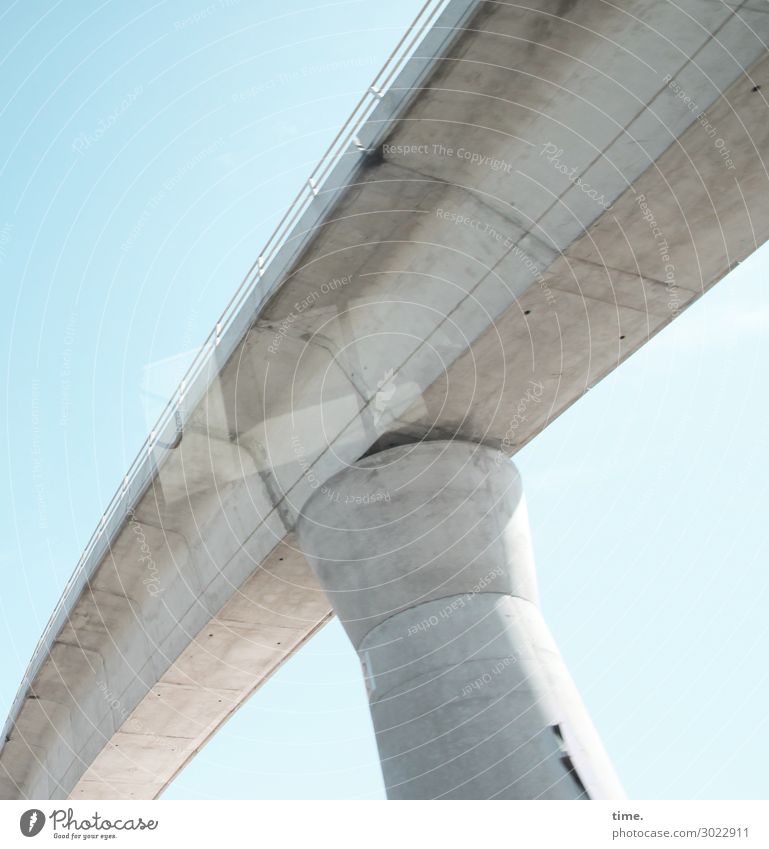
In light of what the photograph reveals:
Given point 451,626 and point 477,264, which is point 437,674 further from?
point 477,264

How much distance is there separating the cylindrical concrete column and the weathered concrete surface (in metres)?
0.62

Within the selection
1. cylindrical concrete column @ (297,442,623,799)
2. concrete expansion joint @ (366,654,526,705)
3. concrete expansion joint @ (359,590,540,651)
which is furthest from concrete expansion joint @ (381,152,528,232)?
concrete expansion joint @ (366,654,526,705)

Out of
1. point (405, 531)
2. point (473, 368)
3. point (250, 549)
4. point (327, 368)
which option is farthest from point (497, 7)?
point (250, 549)

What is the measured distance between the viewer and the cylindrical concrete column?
977 cm

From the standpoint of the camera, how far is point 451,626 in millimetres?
10500

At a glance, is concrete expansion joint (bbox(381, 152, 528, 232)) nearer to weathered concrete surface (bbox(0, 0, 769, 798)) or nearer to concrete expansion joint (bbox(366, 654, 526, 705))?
weathered concrete surface (bbox(0, 0, 769, 798))

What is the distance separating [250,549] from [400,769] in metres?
4.59

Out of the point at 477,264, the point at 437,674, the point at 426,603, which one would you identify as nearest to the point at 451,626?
the point at 426,603

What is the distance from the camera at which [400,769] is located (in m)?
10.2

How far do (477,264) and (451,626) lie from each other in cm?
396

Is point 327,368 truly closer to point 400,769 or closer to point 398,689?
point 398,689

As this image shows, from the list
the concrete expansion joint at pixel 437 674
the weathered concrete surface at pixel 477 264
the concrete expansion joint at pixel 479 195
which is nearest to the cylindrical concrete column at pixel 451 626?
the concrete expansion joint at pixel 437 674

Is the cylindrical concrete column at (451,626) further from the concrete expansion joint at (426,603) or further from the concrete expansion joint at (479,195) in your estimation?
the concrete expansion joint at (479,195)

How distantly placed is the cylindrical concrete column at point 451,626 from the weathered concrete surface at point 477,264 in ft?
2.02
